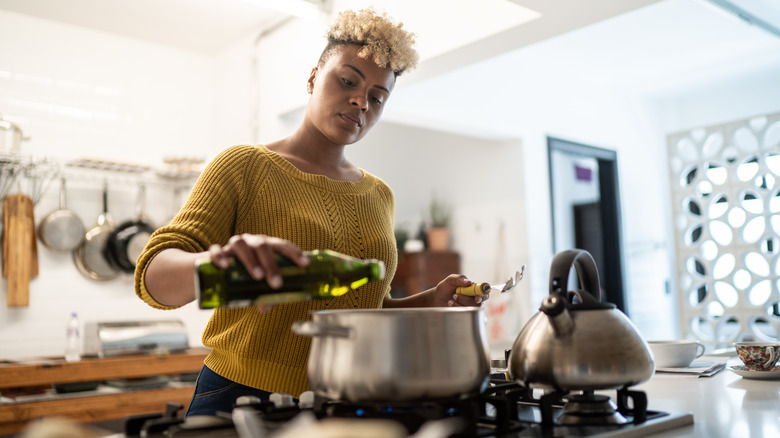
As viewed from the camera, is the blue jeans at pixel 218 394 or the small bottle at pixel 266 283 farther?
the blue jeans at pixel 218 394

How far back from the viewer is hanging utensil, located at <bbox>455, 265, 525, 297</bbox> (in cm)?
109

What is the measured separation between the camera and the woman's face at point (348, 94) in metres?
1.32

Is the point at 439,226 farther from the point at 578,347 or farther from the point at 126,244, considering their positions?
the point at 578,347

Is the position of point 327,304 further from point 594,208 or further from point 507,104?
point 594,208

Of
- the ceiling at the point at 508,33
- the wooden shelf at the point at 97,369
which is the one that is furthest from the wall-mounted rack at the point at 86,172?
the wooden shelf at the point at 97,369

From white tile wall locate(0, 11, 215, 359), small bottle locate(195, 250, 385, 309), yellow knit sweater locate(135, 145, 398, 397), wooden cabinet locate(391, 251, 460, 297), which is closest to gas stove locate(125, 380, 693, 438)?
small bottle locate(195, 250, 385, 309)

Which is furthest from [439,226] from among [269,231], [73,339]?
[269,231]

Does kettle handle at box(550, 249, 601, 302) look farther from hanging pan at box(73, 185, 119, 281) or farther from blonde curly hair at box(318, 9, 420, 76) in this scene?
hanging pan at box(73, 185, 119, 281)

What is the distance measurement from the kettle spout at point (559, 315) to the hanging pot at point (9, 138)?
3025mm

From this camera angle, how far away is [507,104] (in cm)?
453

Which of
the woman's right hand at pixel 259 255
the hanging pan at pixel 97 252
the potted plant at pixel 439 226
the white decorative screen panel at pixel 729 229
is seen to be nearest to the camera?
the woman's right hand at pixel 259 255

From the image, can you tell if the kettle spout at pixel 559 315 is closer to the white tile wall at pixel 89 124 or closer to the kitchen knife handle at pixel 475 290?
the kitchen knife handle at pixel 475 290

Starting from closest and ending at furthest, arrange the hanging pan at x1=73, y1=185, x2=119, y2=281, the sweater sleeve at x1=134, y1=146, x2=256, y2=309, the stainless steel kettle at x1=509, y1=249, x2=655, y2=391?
the stainless steel kettle at x1=509, y1=249, x2=655, y2=391 → the sweater sleeve at x1=134, y1=146, x2=256, y2=309 → the hanging pan at x1=73, y1=185, x2=119, y2=281

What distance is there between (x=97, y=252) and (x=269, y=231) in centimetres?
256
